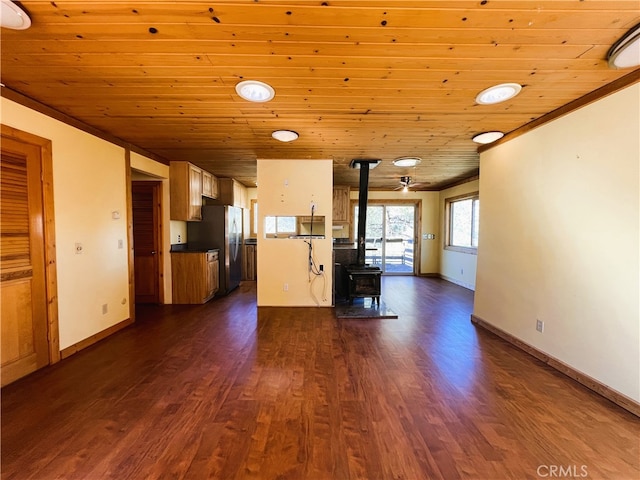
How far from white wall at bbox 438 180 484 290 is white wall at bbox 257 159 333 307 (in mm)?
3335

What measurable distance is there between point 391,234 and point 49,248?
21.5ft

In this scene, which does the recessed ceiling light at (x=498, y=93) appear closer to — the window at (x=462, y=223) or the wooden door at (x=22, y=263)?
the window at (x=462, y=223)

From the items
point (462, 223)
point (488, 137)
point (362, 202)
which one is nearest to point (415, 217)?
point (462, 223)

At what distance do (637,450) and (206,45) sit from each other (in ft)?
11.4

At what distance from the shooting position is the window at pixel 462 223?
5.71 metres

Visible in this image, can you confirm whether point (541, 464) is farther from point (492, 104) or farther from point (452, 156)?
point (452, 156)

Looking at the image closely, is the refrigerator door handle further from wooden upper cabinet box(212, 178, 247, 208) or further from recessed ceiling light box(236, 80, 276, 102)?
recessed ceiling light box(236, 80, 276, 102)

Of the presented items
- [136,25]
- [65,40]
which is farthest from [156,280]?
[136,25]

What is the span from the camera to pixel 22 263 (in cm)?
223

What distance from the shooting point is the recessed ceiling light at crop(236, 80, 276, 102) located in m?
2.00

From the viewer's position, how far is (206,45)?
1.62 m

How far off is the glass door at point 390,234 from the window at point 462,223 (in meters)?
0.89

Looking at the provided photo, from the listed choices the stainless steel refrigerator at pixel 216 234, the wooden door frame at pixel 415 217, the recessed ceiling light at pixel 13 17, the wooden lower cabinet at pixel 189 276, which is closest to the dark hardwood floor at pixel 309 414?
the wooden lower cabinet at pixel 189 276

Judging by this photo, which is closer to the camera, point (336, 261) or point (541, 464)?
point (541, 464)
